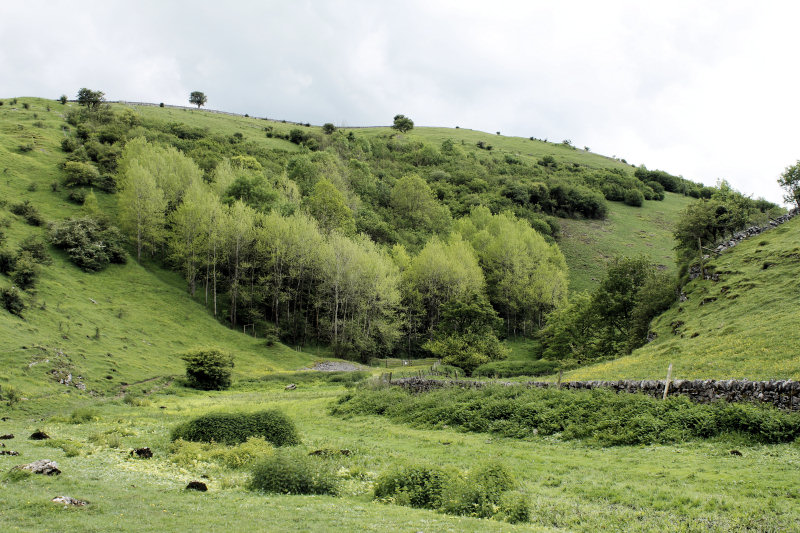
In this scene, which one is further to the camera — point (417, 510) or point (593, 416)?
point (593, 416)

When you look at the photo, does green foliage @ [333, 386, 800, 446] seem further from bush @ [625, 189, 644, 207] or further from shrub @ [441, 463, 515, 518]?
bush @ [625, 189, 644, 207]

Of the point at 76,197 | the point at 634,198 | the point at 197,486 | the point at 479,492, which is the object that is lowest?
the point at 197,486

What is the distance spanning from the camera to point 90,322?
50.3 metres

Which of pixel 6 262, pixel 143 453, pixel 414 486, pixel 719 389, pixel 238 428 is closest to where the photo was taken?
pixel 414 486

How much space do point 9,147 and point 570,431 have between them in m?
104

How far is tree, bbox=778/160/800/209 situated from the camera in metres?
44.7

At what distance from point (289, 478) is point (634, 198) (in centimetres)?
14828

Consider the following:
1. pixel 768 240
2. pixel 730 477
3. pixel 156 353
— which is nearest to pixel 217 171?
pixel 156 353

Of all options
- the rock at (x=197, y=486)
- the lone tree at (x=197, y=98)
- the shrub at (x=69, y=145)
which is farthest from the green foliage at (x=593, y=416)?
the lone tree at (x=197, y=98)

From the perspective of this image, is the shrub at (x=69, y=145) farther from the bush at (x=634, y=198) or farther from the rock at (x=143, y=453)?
the bush at (x=634, y=198)

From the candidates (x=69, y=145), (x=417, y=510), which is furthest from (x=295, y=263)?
(x=417, y=510)

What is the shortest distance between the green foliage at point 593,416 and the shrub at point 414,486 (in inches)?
322

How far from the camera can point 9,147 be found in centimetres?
8512

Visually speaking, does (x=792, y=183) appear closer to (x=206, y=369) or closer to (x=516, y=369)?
(x=516, y=369)
